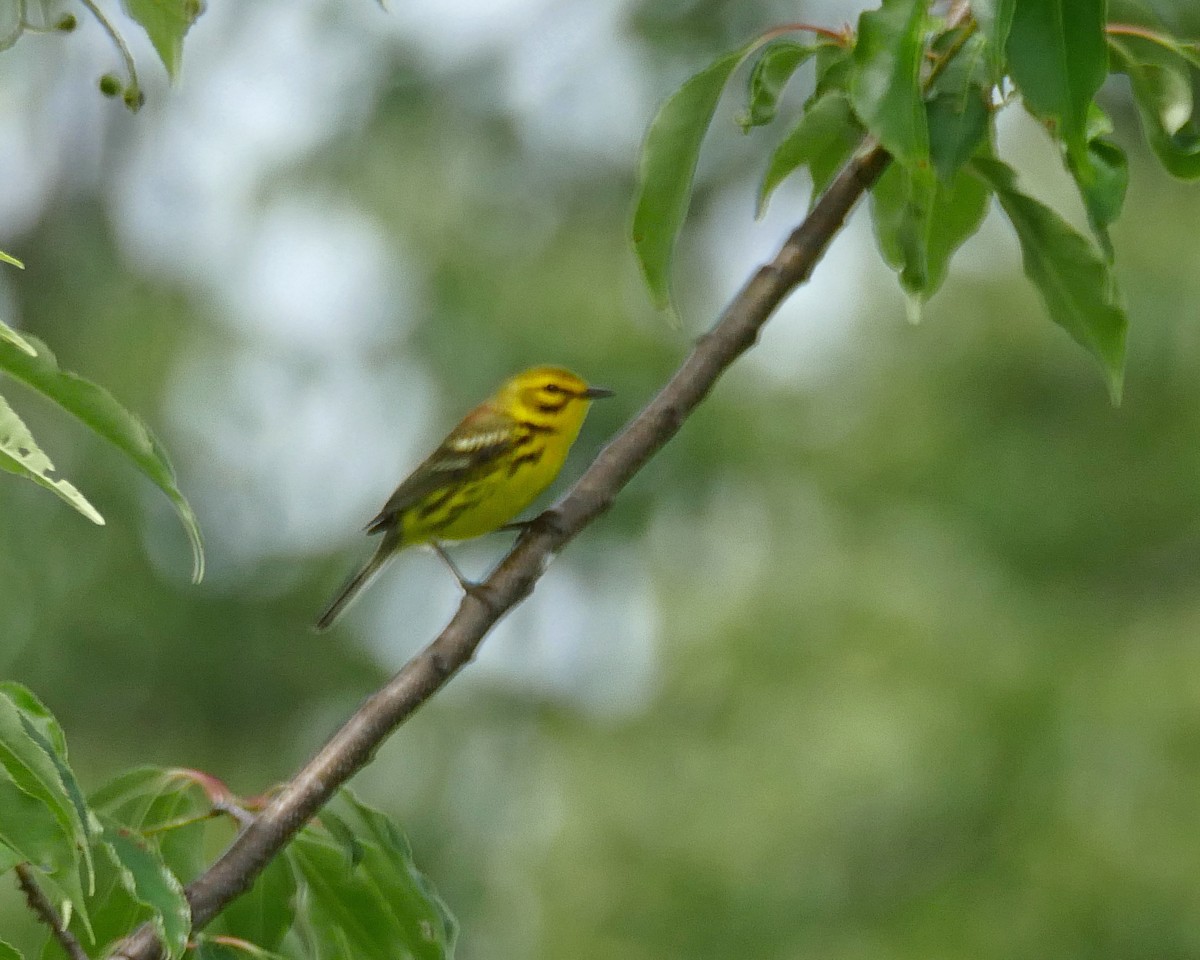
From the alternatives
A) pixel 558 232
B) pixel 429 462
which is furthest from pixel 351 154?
pixel 429 462

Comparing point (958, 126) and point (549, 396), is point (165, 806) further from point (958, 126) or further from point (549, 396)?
point (549, 396)

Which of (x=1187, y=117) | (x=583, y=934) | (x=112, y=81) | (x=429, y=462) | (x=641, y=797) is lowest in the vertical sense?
(x=583, y=934)

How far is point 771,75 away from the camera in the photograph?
1963 mm

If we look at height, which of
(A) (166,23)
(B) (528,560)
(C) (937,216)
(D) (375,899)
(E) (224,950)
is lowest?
(D) (375,899)

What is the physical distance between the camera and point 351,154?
12406 mm

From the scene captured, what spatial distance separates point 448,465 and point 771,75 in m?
2.73

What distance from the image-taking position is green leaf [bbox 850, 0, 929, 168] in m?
1.61

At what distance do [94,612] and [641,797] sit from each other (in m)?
3.73

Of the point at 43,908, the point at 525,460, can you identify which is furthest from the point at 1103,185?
the point at 525,460

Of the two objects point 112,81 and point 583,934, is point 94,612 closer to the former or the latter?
point 583,934

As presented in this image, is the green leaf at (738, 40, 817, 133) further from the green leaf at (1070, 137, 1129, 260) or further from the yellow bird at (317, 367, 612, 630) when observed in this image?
the yellow bird at (317, 367, 612, 630)

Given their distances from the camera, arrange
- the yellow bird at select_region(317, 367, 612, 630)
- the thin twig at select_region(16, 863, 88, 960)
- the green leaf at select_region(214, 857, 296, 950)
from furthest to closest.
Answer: the yellow bird at select_region(317, 367, 612, 630), the green leaf at select_region(214, 857, 296, 950), the thin twig at select_region(16, 863, 88, 960)

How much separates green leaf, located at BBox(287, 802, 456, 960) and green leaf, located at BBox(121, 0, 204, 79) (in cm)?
90

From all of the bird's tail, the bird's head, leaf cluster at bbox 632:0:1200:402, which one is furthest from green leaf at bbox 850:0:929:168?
the bird's tail
